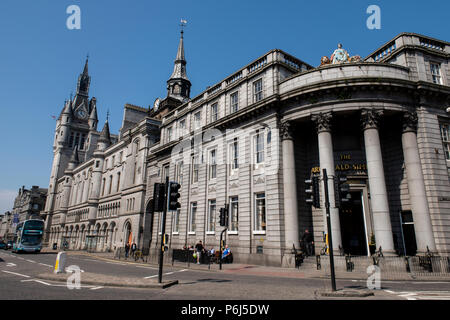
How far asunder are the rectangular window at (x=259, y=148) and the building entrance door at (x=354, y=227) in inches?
288

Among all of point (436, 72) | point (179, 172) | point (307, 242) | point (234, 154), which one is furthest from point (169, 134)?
point (436, 72)

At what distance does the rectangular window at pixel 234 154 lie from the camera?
25.3m

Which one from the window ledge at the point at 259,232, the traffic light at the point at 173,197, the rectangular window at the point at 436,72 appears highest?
the rectangular window at the point at 436,72

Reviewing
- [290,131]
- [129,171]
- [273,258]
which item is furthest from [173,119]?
[273,258]

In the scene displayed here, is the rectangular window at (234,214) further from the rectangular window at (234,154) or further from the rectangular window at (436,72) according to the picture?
the rectangular window at (436,72)

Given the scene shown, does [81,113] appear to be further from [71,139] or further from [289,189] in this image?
[289,189]

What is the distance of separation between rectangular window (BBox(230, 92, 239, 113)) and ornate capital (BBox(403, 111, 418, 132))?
1357 centimetres

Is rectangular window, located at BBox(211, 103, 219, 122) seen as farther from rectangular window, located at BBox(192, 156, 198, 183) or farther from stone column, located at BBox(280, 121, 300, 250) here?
stone column, located at BBox(280, 121, 300, 250)

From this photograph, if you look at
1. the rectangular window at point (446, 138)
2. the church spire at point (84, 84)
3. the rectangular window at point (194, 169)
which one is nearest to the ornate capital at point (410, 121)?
the rectangular window at point (446, 138)

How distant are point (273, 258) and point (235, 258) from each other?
3973 mm

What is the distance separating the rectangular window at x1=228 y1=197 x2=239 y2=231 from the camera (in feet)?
78.3

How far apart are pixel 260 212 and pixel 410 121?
1251 cm

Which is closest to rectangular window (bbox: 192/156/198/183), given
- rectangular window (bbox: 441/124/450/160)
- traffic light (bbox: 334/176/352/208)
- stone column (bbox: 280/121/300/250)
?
stone column (bbox: 280/121/300/250)
